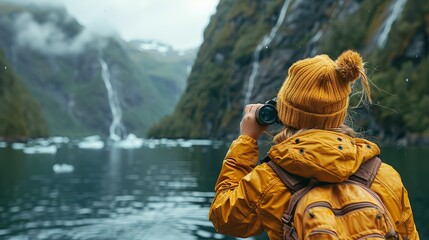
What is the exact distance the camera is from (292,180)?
9.49ft

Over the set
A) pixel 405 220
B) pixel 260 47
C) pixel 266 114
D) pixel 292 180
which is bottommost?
pixel 405 220

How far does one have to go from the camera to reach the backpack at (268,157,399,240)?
267 centimetres

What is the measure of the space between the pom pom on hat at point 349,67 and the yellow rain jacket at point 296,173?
36 cm

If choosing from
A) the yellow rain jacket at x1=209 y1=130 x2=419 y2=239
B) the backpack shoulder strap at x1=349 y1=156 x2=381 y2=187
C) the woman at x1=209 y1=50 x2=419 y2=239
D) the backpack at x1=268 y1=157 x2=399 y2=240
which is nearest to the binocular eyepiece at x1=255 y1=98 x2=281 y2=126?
the woman at x1=209 y1=50 x2=419 y2=239

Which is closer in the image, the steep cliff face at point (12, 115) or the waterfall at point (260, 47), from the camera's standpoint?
the waterfall at point (260, 47)

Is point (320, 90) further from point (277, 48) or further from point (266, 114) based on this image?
point (277, 48)

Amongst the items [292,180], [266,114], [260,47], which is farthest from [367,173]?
[260,47]

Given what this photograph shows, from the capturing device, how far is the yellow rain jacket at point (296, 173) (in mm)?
2797

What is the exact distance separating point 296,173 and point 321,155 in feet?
0.57

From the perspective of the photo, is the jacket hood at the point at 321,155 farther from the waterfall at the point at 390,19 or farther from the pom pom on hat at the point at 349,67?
the waterfall at the point at 390,19

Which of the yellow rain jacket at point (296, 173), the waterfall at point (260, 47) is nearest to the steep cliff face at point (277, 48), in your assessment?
the waterfall at point (260, 47)

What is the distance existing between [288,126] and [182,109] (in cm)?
15904

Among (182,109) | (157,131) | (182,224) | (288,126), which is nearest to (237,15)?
(182,109)

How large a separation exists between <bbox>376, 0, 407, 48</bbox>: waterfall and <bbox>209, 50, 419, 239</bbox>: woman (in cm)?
8428
